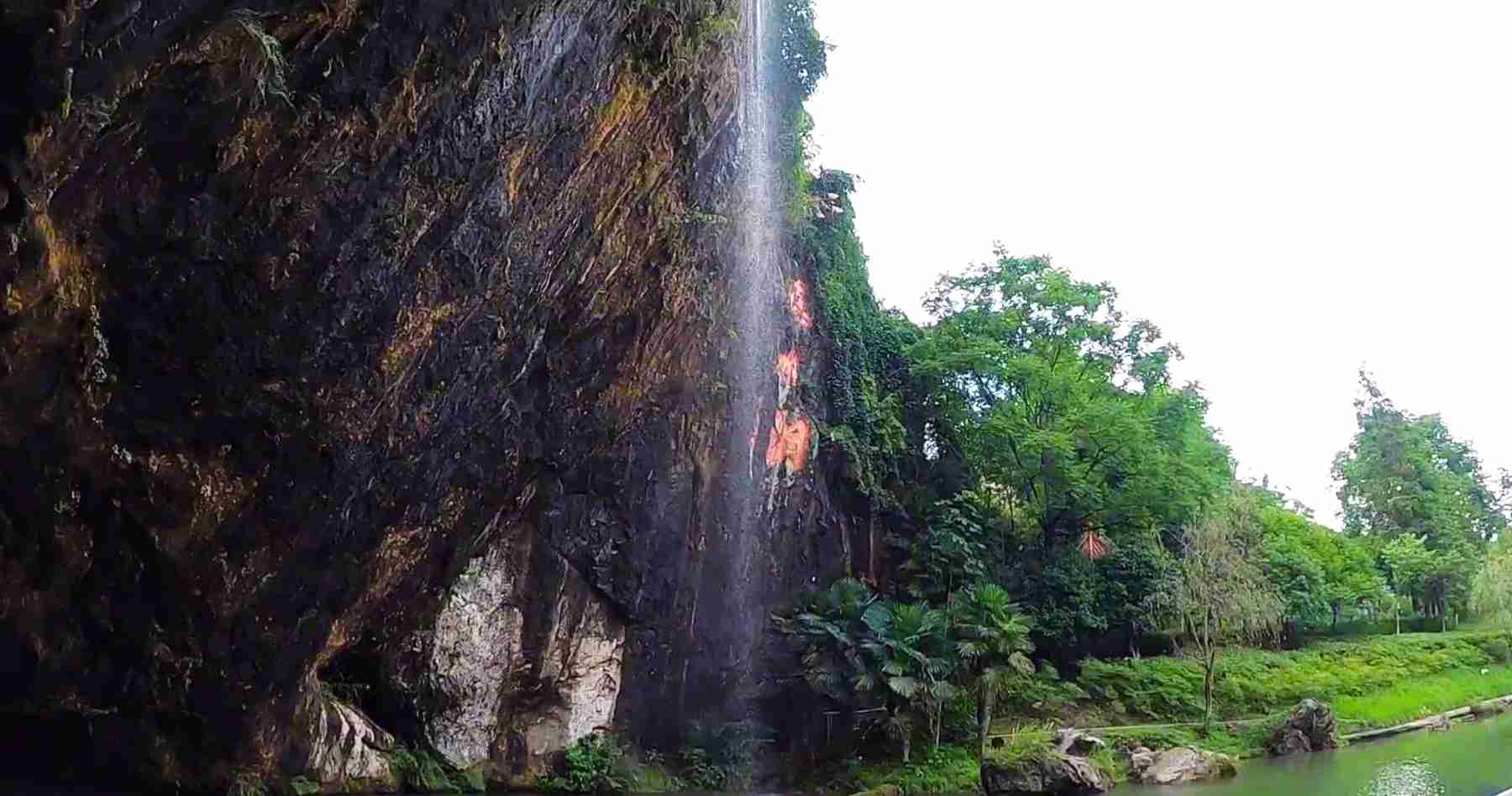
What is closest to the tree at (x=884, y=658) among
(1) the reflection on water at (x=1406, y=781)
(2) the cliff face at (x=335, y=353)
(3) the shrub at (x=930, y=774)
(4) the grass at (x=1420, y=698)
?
(3) the shrub at (x=930, y=774)

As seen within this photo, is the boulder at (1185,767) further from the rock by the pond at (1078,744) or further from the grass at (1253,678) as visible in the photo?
the grass at (1253,678)

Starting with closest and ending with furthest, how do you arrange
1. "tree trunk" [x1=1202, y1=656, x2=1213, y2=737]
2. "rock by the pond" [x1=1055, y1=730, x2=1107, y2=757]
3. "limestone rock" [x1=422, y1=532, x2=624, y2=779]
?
"limestone rock" [x1=422, y1=532, x2=624, y2=779] → "rock by the pond" [x1=1055, y1=730, x2=1107, y2=757] → "tree trunk" [x1=1202, y1=656, x2=1213, y2=737]

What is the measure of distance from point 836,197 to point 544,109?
1626 cm

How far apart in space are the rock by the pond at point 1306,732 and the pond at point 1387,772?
0.63 metres

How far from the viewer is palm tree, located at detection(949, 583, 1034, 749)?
19000 millimetres

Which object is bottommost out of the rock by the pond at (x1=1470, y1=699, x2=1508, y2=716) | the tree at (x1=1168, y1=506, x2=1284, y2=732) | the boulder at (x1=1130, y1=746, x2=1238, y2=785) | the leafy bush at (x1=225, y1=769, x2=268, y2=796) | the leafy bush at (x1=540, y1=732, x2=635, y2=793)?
the leafy bush at (x1=540, y1=732, x2=635, y2=793)

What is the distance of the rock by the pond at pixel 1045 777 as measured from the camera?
57.5 feet

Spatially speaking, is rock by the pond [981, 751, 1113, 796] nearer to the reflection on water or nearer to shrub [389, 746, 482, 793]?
the reflection on water

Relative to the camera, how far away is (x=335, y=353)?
11.2 metres

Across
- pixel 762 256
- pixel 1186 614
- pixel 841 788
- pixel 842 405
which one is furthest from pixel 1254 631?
pixel 762 256

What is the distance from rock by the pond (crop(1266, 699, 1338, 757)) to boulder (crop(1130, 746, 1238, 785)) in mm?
3055

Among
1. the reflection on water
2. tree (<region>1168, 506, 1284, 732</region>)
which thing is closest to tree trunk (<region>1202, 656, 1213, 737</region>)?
tree (<region>1168, 506, 1284, 732</region>)

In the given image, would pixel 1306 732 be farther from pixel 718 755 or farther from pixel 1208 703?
pixel 718 755

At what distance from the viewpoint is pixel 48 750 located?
14.0 metres
